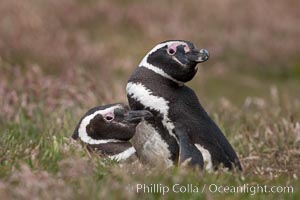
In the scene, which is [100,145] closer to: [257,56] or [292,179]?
[292,179]

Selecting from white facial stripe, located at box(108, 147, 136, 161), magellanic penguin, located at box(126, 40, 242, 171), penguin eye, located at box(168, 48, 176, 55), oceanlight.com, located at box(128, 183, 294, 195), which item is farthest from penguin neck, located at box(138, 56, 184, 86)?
oceanlight.com, located at box(128, 183, 294, 195)

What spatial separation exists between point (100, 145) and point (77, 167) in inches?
62.2

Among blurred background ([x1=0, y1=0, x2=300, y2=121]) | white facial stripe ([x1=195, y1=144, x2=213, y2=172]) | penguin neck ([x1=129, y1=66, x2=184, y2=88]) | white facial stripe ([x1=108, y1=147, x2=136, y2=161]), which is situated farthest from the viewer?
blurred background ([x1=0, y1=0, x2=300, y2=121])

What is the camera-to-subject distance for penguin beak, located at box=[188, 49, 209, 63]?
6.68 meters

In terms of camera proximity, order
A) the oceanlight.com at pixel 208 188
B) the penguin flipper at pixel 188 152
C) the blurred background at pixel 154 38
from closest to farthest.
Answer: the oceanlight.com at pixel 208 188 → the penguin flipper at pixel 188 152 → the blurred background at pixel 154 38

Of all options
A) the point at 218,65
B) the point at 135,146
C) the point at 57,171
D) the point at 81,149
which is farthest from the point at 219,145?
the point at 218,65

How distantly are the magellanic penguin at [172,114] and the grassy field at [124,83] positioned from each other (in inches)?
15.8

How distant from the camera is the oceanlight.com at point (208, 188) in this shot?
17.2 feet

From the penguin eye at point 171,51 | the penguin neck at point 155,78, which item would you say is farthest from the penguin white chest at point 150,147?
the penguin eye at point 171,51

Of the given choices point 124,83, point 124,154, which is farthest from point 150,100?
point 124,83

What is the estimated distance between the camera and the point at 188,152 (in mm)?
6336

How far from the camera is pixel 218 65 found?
17641 mm

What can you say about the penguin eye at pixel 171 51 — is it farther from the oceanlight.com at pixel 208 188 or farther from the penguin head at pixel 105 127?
the oceanlight.com at pixel 208 188

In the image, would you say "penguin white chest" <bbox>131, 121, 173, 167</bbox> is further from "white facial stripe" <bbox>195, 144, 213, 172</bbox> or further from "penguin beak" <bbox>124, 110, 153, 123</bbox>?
"white facial stripe" <bbox>195, 144, 213, 172</bbox>
